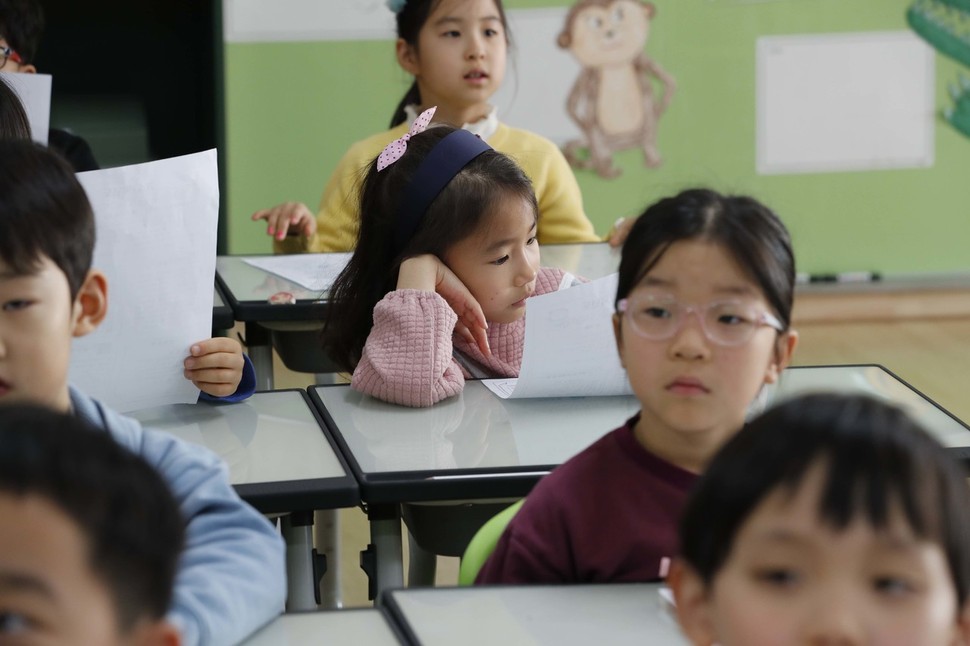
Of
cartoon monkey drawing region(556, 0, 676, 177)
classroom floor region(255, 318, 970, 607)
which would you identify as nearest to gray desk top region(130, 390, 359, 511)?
classroom floor region(255, 318, 970, 607)

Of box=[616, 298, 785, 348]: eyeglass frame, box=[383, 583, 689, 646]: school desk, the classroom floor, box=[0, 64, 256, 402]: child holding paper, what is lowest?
the classroom floor

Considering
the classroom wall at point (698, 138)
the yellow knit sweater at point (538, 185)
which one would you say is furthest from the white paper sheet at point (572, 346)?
the classroom wall at point (698, 138)

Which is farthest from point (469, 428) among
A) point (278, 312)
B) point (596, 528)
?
point (278, 312)

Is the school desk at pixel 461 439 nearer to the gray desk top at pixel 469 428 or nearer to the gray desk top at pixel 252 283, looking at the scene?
the gray desk top at pixel 469 428

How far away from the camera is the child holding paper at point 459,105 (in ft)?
10.4

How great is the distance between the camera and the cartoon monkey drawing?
466 centimetres

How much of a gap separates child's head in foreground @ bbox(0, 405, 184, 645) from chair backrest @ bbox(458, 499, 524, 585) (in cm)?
56

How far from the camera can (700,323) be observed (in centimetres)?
140

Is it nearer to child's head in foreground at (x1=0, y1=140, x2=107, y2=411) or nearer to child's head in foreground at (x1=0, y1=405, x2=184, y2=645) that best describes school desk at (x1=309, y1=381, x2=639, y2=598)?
child's head in foreground at (x1=0, y1=140, x2=107, y2=411)

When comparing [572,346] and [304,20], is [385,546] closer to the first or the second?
[572,346]

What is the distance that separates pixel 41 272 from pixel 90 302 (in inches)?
4.8

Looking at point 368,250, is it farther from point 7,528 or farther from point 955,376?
point 955,376

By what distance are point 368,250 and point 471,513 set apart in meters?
0.56

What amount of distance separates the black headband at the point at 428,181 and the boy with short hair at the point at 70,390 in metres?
0.86
